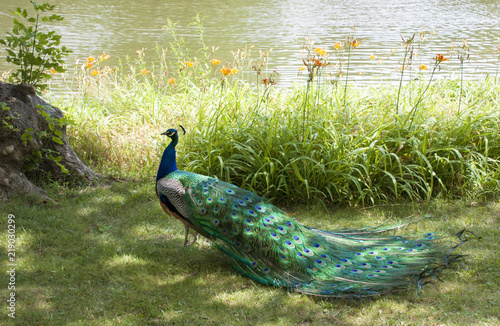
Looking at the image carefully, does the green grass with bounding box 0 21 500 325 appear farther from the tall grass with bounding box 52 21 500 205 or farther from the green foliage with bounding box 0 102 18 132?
the green foliage with bounding box 0 102 18 132

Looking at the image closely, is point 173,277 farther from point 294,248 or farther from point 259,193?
point 259,193

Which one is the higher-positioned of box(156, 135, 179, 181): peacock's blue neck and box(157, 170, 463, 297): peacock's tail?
box(156, 135, 179, 181): peacock's blue neck

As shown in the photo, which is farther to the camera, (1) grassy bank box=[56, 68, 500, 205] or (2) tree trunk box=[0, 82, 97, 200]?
(1) grassy bank box=[56, 68, 500, 205]

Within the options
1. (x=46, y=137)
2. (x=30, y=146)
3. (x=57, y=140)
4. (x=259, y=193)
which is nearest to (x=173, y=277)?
(x=259, y=193)

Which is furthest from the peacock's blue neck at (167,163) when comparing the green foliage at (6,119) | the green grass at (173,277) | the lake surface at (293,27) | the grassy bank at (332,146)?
the lake surface at (293,27)

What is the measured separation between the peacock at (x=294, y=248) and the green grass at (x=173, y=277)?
0.13m

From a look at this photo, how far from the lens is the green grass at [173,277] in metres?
3.03

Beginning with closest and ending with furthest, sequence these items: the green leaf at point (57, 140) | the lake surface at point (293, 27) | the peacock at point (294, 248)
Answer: the peacock at point (294, 248), the green leaf at point (57, 140), the lake surface at point (293, 27)

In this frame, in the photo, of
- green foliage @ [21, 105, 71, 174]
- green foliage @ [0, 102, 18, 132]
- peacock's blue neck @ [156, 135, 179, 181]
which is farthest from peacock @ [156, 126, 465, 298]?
green foliage @ [0, 102, 18, 132]

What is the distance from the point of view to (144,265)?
145 inches

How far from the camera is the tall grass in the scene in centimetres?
481

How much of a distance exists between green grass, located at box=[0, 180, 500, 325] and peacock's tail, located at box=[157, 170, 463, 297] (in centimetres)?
14

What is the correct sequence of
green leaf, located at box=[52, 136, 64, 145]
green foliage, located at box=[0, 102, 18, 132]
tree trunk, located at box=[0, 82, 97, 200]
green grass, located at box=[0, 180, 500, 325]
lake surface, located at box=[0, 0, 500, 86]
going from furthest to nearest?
1. lake surface, located at box=[0, 0, 500, 86]
2. green leaf, located at box=[52, 136, 64, 145]
3. tree trunk, located at box=[0, 82, 97, 200]
4. green foliage, located at box=[0, 102, 18, 132]
5. green grass, located at box=[0, 180, 500, 325]

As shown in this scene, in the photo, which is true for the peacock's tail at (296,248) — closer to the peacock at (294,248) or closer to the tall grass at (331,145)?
the peacock at (294,248)
